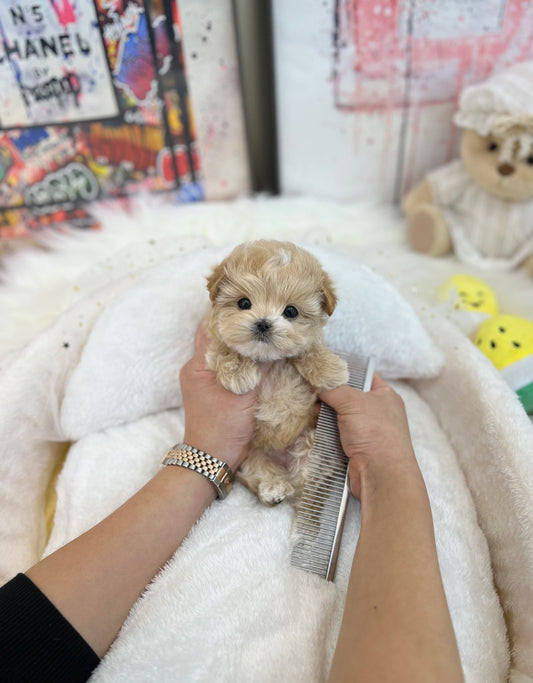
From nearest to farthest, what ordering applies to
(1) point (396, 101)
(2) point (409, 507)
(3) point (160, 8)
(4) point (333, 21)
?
1. (2) point (409, 507)
2. (3) point (160, 8)
3. (4) point (333, 21)
4. (1) point (396, 101)

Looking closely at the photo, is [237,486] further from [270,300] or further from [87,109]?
[87,109]

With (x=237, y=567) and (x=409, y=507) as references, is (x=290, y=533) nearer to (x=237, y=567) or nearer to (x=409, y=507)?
(x=237, y=567)

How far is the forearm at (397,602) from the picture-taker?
54 cm

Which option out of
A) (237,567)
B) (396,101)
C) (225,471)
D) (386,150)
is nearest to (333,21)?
(396,101)

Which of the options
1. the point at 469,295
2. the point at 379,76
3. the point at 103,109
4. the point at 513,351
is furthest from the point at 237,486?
the point at 379,76

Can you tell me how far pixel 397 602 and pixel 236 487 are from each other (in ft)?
1.17

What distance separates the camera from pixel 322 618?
699 mm

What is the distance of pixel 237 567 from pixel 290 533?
106 millimetres

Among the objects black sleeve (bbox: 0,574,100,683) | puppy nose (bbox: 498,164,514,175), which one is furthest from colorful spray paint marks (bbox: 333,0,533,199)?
black sleeve (bbox: 0,574,100,683)

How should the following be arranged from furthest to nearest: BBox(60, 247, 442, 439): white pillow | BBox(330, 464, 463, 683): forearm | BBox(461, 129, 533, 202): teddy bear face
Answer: BBox(461, 129, 533, 202): teddy bear face, BBox(60, 247, 442, 439): white pillow, BBox(330, 464, 463, 683): forearm

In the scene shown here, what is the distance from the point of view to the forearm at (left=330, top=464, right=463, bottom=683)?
1.78 feet

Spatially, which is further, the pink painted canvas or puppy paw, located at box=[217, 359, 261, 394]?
the pink painted canvas

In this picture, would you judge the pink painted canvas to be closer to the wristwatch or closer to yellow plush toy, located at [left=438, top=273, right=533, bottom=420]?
yellow plush toy, located at [left=438, top=273, right=533, bottom=420]

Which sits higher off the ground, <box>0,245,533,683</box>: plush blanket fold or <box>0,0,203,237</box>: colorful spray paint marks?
<box>0,0,203,237</box>: colorful spray paint marks
